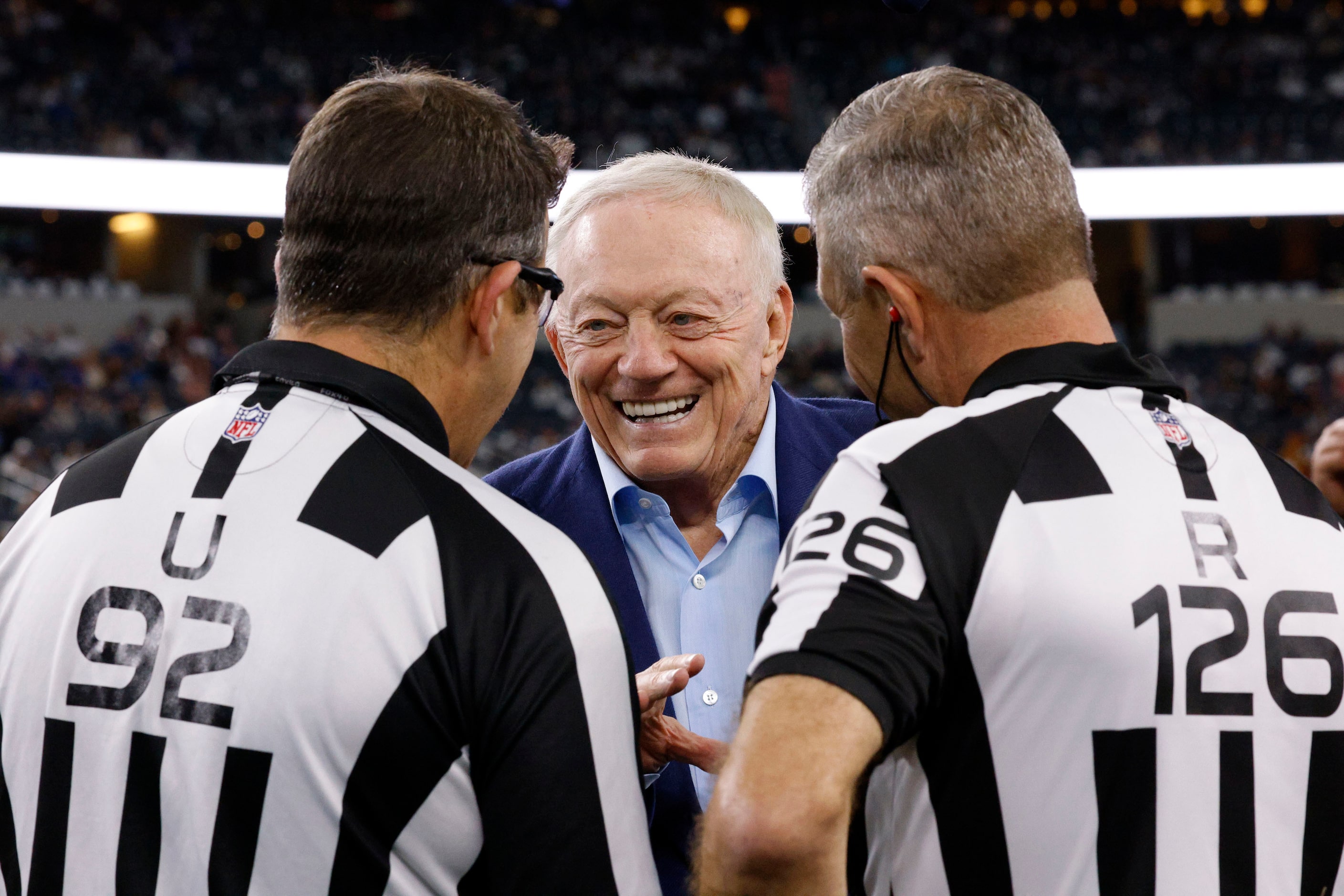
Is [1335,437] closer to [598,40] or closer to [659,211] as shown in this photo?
[659,211]

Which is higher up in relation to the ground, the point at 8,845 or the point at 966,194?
the point at 966,194

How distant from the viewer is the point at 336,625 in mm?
1066

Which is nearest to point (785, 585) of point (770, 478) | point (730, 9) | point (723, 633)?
point (723, 633)

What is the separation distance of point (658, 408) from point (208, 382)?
10.1 metres

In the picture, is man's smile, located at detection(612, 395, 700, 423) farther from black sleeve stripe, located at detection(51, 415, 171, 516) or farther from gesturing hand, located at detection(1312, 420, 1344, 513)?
gesturing hand, located at detection(1312, 420, 1344, 513)

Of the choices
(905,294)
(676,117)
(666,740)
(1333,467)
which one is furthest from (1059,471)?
(676,117)

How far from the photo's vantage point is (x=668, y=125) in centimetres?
1648

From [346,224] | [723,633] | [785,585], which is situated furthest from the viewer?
[723,633]

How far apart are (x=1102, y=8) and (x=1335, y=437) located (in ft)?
60.8

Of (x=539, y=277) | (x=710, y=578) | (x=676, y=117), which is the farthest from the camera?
(x=676, y=117)

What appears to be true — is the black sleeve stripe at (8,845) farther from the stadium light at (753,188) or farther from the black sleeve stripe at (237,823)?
the stadium light at (753,188)

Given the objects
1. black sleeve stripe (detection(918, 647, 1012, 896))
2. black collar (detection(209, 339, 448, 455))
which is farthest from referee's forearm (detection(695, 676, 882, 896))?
black collar (detection(209, 339, 448, 455))

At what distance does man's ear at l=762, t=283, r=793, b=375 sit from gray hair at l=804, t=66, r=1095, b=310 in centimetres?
72

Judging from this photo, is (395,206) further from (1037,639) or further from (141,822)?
(1037,639)
